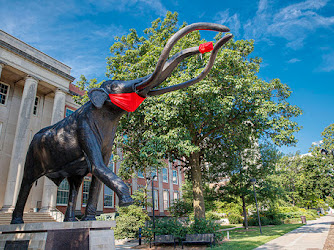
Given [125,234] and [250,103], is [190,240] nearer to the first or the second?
[125,234]

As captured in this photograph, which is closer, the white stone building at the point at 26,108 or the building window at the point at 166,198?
the white stone building at the point at 26,108

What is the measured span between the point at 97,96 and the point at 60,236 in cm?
234

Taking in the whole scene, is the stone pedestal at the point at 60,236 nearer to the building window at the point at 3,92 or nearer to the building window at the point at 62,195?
the building window at the point at 62,195

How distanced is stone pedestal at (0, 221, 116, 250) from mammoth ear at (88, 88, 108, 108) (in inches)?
78.2

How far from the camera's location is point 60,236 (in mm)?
3803

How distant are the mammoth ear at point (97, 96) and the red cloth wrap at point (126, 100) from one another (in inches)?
6.3

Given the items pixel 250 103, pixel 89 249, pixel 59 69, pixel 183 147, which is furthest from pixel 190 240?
pixel 59 69

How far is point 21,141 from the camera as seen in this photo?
18.4m

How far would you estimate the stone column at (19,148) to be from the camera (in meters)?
17.1

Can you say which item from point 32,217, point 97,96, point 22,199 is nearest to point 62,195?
point 32,217

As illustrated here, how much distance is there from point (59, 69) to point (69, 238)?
22.7 m

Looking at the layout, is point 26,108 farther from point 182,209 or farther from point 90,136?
point 182,209

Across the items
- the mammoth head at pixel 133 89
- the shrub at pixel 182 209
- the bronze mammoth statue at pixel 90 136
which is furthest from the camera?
the shrub at pixel 182 209

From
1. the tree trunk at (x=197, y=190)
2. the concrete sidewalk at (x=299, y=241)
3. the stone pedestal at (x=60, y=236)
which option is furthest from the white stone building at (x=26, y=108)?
the concrete sidewalk at (x=299, y=241)
